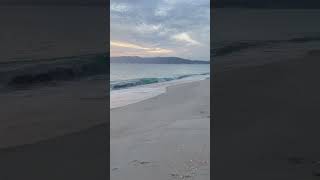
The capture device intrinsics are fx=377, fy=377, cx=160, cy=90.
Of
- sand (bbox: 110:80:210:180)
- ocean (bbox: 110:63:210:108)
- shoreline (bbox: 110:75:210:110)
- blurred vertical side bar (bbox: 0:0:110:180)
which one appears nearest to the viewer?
blurred vertical side bar (bbox: 0:0:110:180)

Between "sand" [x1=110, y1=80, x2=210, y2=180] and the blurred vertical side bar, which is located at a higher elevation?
the blurred vertical side bar

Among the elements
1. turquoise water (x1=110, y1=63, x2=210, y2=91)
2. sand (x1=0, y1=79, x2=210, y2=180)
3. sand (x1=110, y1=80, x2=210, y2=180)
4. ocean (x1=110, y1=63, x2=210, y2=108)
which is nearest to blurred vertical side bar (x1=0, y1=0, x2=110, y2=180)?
sand (x1=0, y1=79, x2=210, y2=180)

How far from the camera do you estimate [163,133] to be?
2732 millimetres

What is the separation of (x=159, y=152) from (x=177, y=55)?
927mm

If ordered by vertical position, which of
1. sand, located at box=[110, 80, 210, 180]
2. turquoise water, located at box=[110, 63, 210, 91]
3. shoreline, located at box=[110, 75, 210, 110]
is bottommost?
sand, located at box=[110, 80, 210, 180]

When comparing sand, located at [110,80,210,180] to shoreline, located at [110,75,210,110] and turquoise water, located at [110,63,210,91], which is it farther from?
turquoise water, located at [110,63,210,91]
